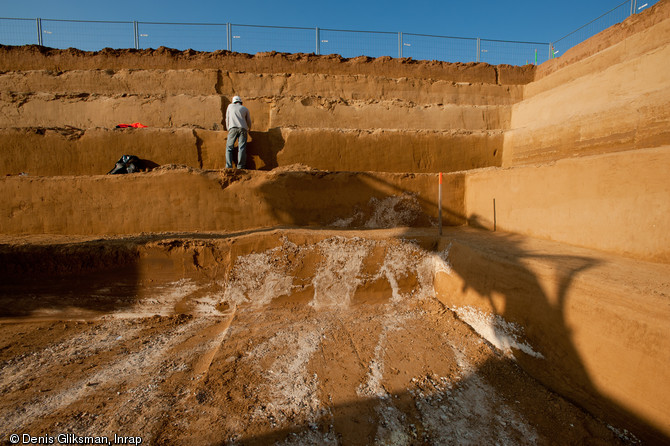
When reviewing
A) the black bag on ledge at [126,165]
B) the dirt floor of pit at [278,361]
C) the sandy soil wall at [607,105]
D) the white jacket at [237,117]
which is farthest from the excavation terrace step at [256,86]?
the dirt floor of pit at [278,361]

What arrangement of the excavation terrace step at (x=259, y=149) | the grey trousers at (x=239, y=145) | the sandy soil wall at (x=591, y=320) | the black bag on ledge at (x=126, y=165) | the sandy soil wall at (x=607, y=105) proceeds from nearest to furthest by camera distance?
the sandy soil wall at (x=591, y=320) < the sandy soil wall at (x=607, y=105) < the black bag on ledge at (x=126, y=165) < the excavation terrace step at (x=259, y=149) < the grey trousers at (x=239, y=145)

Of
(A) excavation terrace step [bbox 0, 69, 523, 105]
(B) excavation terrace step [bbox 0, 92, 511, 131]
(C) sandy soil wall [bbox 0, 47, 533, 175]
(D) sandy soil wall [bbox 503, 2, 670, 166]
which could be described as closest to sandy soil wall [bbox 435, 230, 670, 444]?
(D) sandy soil wall [bbox 503, 2, 670, 166]

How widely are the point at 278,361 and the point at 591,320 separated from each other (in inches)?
81.3

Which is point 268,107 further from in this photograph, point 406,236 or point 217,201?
point 406,236

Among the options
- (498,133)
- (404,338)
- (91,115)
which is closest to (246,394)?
(404,338)

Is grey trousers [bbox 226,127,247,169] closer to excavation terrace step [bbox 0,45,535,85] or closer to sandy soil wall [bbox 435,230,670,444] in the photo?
excavation terrace step [bbox 0,45,535,85]

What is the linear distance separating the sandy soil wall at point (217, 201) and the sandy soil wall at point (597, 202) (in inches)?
37.7

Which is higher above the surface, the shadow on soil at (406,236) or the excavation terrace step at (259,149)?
the excavation terrace step at (259,149)

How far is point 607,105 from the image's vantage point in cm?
412

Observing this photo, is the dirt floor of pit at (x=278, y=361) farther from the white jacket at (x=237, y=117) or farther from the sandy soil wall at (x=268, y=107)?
the sandy soil wall at (x=268, y=107)

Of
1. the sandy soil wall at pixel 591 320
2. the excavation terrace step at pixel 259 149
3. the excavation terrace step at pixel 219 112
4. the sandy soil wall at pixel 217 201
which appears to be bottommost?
the sandy soil wall at pixel 591 320

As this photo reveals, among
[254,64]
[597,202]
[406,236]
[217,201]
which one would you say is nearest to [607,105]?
[597,202]

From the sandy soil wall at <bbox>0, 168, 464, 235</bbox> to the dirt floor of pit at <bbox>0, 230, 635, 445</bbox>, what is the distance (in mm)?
778

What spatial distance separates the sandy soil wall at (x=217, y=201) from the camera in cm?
357
